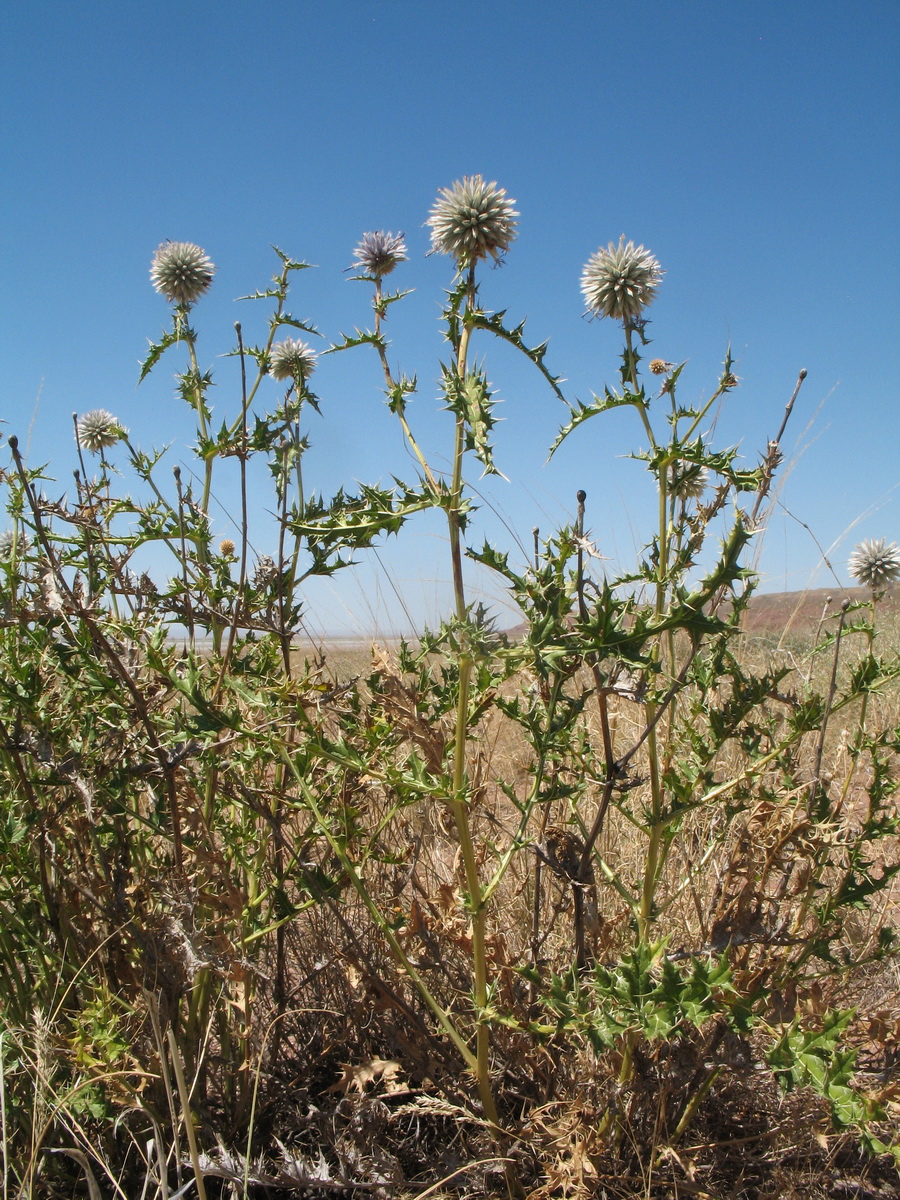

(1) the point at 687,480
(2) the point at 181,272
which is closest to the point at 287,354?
(2) the point at 181,272

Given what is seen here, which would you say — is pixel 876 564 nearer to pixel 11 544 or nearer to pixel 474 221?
pixel 474 221

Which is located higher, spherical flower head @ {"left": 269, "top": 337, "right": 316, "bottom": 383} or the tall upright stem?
spherical flower head @ {"left": 269, "top": 337, "right": 316, "bottom": 383}

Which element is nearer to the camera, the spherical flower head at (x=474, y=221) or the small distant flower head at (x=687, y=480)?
the small distant flower head at (x=687, y=480)

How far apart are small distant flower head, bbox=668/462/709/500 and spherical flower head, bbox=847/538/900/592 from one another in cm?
81

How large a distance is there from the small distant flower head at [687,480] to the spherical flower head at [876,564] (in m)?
0.81

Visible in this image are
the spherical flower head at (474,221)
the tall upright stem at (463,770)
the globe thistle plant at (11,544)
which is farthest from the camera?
the spherical flower head at (474,221)

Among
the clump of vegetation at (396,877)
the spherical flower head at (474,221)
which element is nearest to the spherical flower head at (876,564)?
the clump of vegetation at (396,877)

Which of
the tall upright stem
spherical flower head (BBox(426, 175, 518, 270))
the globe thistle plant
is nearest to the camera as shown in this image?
the tall upright stem

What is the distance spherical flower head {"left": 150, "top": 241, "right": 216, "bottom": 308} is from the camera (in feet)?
11.0

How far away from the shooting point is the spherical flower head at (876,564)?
3014 millimetres

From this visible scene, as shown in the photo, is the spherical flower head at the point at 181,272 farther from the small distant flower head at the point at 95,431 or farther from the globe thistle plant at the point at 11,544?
the globe thistle plant at the point at 11,544

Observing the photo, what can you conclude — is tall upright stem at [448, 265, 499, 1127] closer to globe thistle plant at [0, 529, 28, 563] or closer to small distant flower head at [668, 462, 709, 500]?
small distant flower head at [668, 462, 709, 500]

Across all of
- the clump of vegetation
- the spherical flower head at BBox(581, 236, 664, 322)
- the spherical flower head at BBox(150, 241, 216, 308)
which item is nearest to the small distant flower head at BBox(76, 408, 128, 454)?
the spherical flower head at BBox(150, 241, 216, 308)

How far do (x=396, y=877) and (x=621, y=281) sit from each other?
176cm
